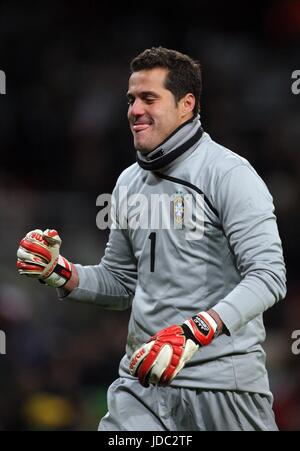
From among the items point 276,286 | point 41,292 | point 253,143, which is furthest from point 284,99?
point 276,286

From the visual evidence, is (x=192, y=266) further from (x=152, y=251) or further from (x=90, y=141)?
(x=90, y=141)

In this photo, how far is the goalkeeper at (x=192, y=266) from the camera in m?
2.98

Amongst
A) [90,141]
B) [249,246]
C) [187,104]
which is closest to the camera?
[249,246]

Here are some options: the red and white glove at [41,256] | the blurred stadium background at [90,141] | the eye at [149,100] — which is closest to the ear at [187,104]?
the eye at [149,100]

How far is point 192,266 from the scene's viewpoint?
322 centimetres

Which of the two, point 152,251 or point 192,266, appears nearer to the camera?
point 192,266

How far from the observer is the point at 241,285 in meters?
2.92

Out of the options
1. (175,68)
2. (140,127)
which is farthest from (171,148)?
(175,68)

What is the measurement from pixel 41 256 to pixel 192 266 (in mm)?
620

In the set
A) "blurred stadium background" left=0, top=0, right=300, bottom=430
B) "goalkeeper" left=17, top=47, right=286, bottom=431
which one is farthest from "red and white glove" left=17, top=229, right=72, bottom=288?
"blurred stadium background" left=0, top=0, right=300, bottom=430

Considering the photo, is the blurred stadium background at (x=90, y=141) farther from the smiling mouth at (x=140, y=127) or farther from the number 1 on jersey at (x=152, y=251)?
the smiling mouth at (x=140, y=127)

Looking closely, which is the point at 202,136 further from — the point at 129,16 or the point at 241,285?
the point at 129,16

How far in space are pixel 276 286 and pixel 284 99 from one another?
523cm

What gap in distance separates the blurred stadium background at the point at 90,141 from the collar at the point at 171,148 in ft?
10.3
